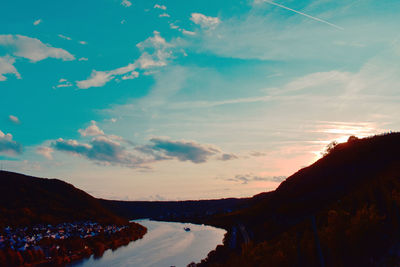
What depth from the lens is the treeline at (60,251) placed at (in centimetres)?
6470

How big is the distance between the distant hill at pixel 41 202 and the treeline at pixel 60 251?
3258 centimetres

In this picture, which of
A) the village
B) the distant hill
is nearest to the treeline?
the village

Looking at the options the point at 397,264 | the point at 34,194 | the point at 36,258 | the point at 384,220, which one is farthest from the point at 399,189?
the point at 34,194

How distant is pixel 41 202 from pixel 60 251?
68.2 meters

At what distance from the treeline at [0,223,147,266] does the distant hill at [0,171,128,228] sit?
3258 cm

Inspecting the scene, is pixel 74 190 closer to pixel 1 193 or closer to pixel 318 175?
pixel 1 193

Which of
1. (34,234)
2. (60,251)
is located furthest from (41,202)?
(60,251)

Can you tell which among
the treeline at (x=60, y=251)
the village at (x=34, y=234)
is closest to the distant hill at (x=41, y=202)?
the village at (x=34, y=234)

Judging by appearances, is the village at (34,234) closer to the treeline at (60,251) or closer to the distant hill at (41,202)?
the treeline at (60,251)

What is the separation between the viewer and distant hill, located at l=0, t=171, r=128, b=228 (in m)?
119

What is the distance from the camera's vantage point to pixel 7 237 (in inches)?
3268

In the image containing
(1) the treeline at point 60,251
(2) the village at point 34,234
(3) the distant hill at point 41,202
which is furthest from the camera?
(3) the distant hill at point 41,202

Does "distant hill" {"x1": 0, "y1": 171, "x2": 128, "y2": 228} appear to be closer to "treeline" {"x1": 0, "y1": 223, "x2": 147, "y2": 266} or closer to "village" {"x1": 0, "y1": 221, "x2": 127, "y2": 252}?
"village" {"x1": 0, "y1": 221, "x2": 127, "y2": 252}

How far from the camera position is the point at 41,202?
13738 centimetres
